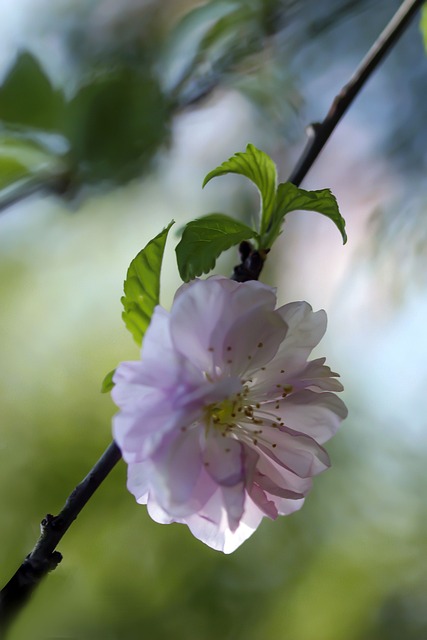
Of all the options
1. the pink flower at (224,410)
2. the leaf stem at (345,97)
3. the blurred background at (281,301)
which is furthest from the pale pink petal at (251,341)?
the blurred background at (281,301)

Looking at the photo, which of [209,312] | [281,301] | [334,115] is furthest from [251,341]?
[281,301]

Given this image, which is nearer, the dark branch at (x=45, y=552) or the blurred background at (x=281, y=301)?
the dark branch at (x=45, y=552)

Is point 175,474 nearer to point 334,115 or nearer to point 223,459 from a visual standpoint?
point 223,459

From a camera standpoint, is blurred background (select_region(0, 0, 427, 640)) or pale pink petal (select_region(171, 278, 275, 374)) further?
blurred background (select_region(0, 0, 427, 640))

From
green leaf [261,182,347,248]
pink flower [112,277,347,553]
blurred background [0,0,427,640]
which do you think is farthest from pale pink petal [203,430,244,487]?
blurred background [0,0,427,640]

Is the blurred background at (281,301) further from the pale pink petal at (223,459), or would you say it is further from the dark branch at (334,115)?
the pale pink petal at (223,459)

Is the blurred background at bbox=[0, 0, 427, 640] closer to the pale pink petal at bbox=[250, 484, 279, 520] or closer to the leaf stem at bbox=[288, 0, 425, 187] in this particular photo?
the leaf stem at bbox=[288, 0, 425, 187]

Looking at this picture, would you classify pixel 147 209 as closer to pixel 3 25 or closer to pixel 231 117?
pixel 231 117
